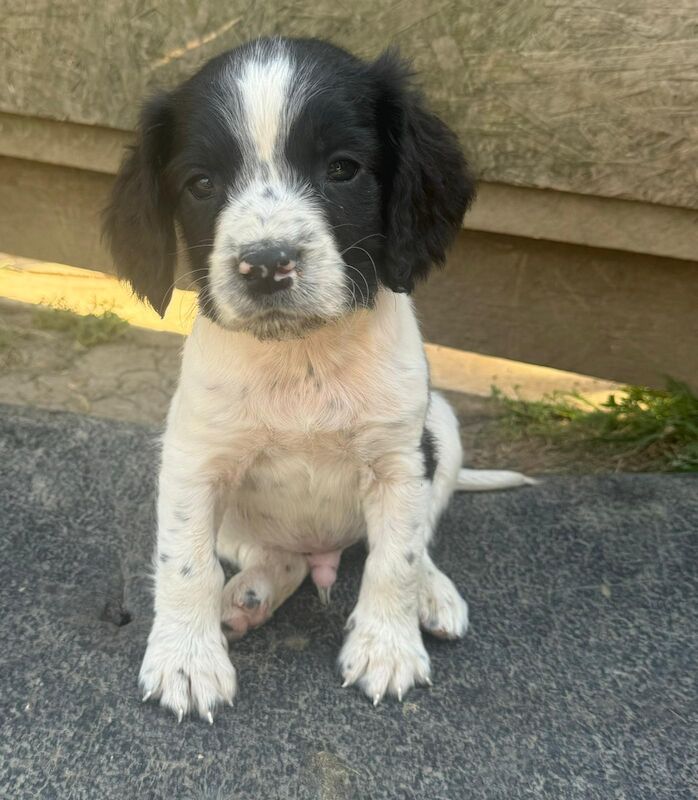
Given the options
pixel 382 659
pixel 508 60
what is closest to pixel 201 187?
pixel 382 659

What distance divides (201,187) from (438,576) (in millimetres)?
1355

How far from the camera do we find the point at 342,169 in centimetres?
190

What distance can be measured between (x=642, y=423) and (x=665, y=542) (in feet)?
3.48

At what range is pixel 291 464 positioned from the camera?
2.13 m

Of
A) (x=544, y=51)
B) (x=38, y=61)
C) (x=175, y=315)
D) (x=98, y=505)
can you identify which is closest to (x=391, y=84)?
(x=544, y=51)

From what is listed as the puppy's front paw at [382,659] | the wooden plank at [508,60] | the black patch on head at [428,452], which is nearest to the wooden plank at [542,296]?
the wooden plank at [508,60]

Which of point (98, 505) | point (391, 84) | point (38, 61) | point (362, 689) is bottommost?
point (98, 505)

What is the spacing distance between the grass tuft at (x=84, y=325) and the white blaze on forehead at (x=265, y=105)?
3.10 m

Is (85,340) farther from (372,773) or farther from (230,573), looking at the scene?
(372,773)

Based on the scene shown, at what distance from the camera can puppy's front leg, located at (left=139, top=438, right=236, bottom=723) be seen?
2.05 meters

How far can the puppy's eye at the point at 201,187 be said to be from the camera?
1.89m

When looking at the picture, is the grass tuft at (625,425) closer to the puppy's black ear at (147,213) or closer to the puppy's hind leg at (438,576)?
the puppy's hind leg at (438,576)

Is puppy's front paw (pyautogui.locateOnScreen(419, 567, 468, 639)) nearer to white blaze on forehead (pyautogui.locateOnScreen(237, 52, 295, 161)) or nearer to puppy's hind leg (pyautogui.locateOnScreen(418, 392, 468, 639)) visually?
puppy's hind leg (pyautogui.locateOnScreen(418, 392, 468, 639))

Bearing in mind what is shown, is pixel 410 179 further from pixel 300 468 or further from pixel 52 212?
pixel 52 212
